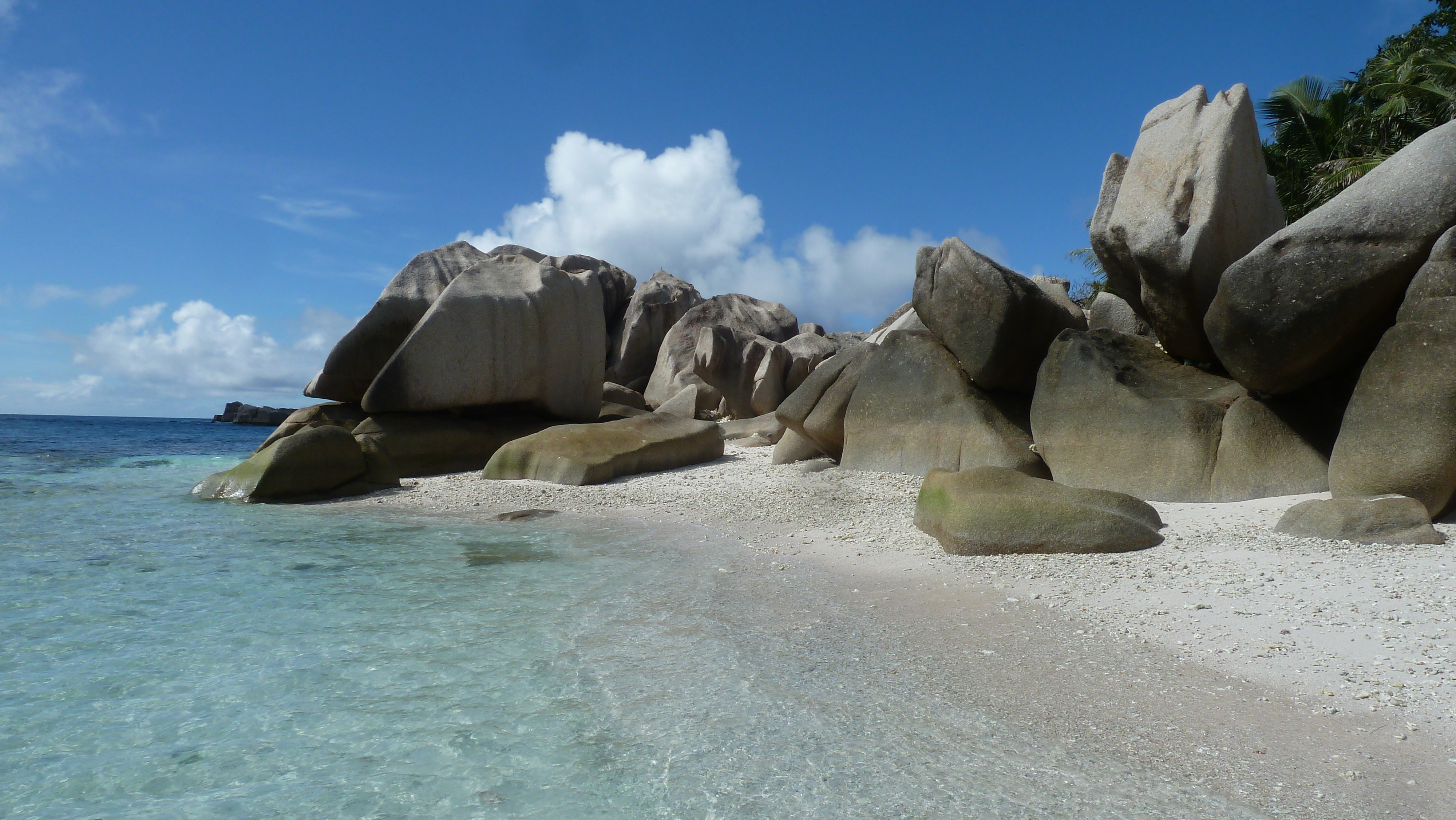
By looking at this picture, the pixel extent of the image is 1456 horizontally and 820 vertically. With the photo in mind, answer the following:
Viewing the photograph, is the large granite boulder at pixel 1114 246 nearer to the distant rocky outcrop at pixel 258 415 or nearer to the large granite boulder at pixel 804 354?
the large granite boulder at pixel 804 354

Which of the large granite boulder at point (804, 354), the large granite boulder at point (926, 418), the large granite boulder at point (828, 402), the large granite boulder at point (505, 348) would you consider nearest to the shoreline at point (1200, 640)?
the large granite boulder at point (926, 418)

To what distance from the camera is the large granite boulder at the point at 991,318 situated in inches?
383

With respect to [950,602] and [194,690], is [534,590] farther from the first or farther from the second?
[950,602]

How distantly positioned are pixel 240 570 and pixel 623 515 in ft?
12.9

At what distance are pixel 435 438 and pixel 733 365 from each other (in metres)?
13.9

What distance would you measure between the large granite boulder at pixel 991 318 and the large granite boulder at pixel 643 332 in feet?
73.7

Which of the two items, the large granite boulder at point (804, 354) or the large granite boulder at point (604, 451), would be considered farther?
the large granite boulder at point (804, 354)

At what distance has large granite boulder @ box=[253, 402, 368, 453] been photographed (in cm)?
1504

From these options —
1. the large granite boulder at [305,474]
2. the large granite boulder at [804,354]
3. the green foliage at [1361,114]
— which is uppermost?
the green foliage at [1361,114]

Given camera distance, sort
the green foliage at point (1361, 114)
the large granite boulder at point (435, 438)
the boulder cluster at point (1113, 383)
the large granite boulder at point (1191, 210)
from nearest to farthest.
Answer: the boulder cluster at point (1113, 383) → the large granite boulder at point (1191, 210) → the large granite boulder at point (435, 438) → the green foliage at point (1361, 114)

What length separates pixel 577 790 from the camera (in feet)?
10.2

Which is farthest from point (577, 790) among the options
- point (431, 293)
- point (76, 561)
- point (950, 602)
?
point (431, 293)

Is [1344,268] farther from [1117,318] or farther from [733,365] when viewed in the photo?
[733,365]

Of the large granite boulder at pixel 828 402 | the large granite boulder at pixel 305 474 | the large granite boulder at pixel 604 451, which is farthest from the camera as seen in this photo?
the large granite boulder at pixel 604 451
